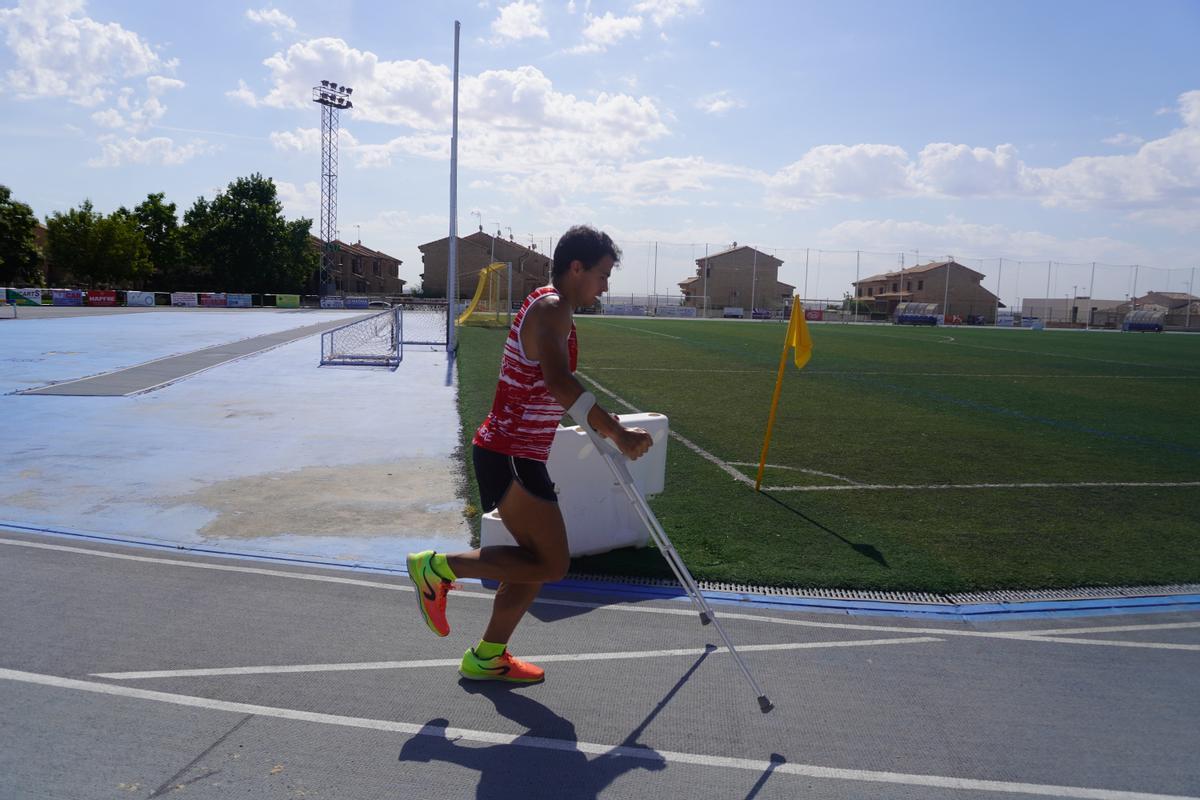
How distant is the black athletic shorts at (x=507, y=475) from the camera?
11.4ft

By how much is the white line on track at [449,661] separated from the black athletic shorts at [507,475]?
1.06 m

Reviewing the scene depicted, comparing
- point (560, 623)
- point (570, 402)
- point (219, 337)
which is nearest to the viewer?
point (570, 402)

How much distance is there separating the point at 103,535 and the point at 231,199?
70.0 meters

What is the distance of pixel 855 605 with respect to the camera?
4973mm

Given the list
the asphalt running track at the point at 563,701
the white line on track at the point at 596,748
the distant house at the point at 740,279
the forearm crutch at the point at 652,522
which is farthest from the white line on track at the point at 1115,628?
the distant house at the point at 740,279

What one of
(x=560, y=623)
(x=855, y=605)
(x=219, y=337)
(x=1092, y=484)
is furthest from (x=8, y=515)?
(x=219, y=337)

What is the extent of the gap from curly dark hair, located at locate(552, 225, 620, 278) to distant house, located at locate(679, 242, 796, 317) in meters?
85.1

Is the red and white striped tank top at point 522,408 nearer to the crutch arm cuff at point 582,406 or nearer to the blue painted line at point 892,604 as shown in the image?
the crutch arm cuff at point 582,406

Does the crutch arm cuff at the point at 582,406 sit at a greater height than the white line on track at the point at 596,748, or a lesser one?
greater

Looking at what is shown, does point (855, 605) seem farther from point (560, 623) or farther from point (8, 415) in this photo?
point (8, 415)

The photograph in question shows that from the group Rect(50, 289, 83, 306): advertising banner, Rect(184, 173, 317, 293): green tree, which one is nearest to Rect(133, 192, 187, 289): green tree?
Rect(184, 173, 317, 293): green tree

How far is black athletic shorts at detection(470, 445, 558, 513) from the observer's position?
348 cm

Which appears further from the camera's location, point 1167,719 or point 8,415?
point 8,415

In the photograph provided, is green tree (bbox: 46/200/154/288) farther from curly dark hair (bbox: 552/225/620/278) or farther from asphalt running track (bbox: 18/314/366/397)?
curly dark hair (bbox: 552/225/620/278)
